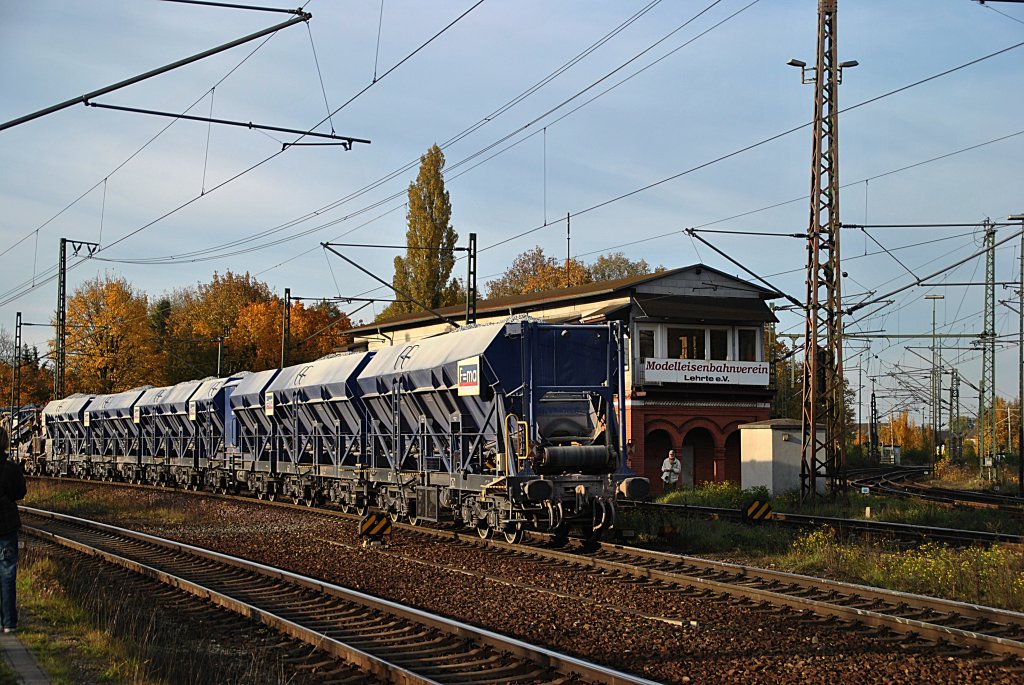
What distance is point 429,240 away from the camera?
72750 millimetres

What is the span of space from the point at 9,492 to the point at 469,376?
31.1ft

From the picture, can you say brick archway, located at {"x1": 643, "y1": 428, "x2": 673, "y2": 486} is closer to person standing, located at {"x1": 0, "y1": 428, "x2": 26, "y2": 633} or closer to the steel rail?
the steel rail

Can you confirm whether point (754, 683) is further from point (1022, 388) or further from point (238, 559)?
point (1022, 388)

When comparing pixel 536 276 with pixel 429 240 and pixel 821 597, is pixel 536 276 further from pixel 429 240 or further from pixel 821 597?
pixel 821 597

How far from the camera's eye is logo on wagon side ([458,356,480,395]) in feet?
62.3

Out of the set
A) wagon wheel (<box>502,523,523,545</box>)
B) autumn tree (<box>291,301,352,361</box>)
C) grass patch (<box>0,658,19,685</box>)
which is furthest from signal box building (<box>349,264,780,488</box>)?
autumn tree (<box>291,301,352,361</box>)

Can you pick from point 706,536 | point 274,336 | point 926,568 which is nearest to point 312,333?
point 274,336

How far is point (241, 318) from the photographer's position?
85312 millimetres

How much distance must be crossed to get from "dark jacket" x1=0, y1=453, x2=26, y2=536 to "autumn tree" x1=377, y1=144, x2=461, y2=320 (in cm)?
6071

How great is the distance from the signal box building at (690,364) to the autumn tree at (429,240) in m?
29.2

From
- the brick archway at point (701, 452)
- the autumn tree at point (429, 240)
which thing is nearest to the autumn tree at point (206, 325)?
the autumn tree at point (429, 240)

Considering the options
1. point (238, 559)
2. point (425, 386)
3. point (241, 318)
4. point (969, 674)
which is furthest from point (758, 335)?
point (241, 318)

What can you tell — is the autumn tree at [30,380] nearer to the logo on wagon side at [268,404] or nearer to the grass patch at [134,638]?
the logo on wagon side at [268,404]

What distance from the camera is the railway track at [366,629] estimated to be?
9570 millimetres
